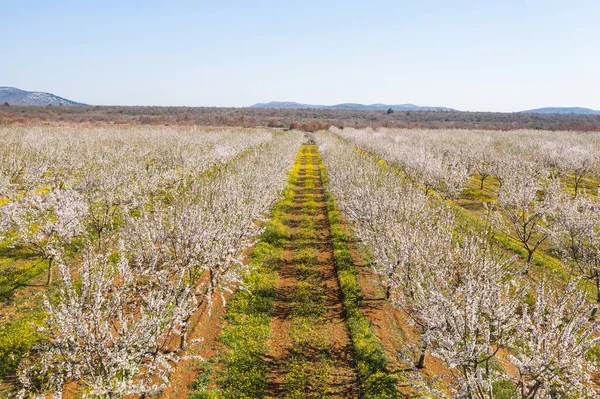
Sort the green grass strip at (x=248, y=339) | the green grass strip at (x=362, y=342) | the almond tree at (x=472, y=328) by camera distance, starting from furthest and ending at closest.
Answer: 1. the green grass strip at (x=362, y=342)
2. the green grass strip at (x=248, y=339)
3. the almond tree at (x=472, y=328)

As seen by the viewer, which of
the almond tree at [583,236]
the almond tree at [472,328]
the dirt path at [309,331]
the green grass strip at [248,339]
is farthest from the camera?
the almond tree at [583,236]

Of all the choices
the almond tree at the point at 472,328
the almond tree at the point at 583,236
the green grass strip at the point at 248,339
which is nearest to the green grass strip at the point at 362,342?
the almond tree at the point at 472,328

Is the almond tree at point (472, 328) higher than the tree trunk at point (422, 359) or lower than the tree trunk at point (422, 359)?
higher

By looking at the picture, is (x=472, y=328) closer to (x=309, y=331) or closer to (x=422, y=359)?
(x=422, y=359)

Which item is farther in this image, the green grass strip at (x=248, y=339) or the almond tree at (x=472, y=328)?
the green grass strip at (x=248, y=339)

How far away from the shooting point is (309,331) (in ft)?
50.4

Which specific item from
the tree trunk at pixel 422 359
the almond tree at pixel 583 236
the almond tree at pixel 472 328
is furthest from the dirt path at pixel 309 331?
the almond tree at pixel 583 236

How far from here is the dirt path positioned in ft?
40.5

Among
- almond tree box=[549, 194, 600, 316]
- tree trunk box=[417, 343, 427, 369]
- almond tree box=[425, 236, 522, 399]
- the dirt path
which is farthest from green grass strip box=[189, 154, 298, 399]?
almond tree box=[549, 194, 600, 316]

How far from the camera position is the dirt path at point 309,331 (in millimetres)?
12344

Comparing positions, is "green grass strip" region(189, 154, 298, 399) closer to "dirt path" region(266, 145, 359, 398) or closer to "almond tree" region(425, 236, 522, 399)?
"dirt path" region(266, 145, 359, 398)

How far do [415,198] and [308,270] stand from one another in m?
7.85

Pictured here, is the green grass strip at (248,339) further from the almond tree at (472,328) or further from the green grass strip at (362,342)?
the almond tree at (472,328)

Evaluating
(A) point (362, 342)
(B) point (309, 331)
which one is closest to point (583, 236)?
(A) point (362, 342)
